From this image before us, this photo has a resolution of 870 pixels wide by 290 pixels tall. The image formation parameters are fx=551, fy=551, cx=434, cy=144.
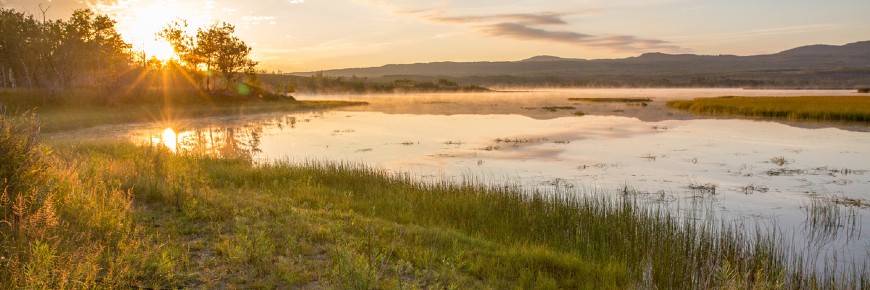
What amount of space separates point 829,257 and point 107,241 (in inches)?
463

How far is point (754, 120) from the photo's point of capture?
39031mm

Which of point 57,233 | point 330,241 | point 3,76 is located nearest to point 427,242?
point 330,241

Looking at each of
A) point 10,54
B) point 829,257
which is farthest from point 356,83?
point 829,257

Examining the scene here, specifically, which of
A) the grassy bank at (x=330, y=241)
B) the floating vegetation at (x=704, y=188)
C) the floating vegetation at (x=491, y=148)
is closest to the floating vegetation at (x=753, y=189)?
the floating vegetation at (x=704, y=188)

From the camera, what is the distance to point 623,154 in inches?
906

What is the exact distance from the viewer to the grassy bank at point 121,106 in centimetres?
3609

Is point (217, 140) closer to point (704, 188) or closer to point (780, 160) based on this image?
point (704, 188)

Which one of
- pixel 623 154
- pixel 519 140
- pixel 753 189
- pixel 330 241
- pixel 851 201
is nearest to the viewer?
pixel 330 241

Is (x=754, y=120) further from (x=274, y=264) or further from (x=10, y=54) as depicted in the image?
(x=10, y=54)

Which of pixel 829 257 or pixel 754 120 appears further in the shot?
pixel 754 120

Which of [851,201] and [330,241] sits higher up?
[330,241]

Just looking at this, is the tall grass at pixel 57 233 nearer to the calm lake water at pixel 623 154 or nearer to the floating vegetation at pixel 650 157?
the calm lake water at pixel 623 154

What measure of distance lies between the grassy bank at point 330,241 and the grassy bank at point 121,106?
2540cm

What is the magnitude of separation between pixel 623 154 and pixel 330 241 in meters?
16.9
